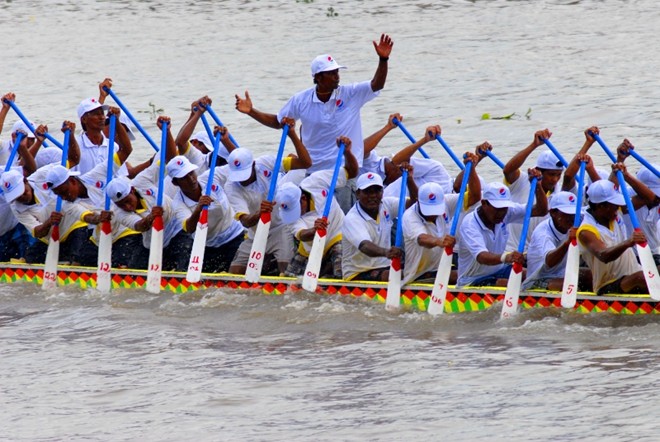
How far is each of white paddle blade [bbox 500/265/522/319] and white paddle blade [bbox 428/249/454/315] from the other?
21.3 inches

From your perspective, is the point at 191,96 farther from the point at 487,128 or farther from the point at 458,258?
the point at 458,258

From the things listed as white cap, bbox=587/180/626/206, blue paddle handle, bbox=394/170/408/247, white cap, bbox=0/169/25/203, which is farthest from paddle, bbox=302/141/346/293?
white cap, bbox=0/169/25/203

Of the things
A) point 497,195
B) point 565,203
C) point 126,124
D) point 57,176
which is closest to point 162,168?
point 57,176

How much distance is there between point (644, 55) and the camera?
87.9 feet

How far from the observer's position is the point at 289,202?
13102 millimetres

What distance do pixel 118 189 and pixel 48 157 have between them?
2583 millimetres

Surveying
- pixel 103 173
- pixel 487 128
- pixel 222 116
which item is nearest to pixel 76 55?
pixel 222 116

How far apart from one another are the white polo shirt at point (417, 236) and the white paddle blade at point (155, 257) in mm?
2464

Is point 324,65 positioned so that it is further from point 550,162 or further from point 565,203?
point 565,203

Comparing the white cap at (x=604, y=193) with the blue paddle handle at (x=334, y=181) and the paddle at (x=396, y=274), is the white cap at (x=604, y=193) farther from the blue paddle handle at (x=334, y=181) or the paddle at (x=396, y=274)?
the blue paddle handle at (x=334, y=181)

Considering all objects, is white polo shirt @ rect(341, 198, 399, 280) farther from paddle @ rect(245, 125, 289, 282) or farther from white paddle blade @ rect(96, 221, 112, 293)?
white paddle blade @ rect(96, 221, 112, 293)

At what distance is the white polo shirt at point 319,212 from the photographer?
520 inches

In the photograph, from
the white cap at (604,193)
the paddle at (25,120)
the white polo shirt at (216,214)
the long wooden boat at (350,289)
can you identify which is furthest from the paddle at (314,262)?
the paddle at (25,120)

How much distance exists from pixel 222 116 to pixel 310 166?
11403 millimetres
